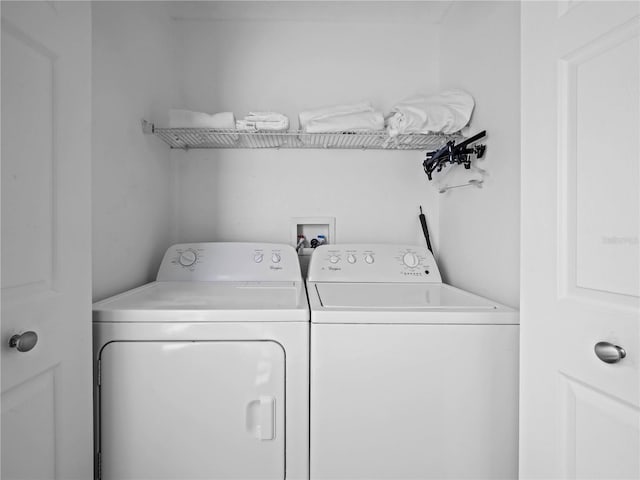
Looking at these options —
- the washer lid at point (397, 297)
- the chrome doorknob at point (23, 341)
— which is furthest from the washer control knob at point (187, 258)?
the chrome doorknob at point (23, 341)

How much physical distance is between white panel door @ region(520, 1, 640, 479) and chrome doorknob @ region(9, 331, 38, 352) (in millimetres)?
1254

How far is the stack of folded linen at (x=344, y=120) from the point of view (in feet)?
5.65

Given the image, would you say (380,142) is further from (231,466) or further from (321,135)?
(231,466)

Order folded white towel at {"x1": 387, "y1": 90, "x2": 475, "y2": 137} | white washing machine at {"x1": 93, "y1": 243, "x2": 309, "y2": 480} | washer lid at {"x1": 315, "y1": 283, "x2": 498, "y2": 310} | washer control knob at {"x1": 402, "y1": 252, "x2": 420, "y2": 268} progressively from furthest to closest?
washer control knob at {"x1": 402, "y1": 252, "x2": 420, "y2": 268}, folded white towel at {"x1": 387, "y1": 90, "x2": 475, "y2": 137}, washer lid at {"x1": 315, "y1": 283, "x2": 498, "y2": 310}, white washing machine at {"x1": 93, "y1": 243, "x2": 309, "y2": 480}

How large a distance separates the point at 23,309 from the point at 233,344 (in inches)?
21.3

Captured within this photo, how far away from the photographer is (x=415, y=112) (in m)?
1.63

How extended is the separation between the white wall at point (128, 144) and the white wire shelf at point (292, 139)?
0.13 m

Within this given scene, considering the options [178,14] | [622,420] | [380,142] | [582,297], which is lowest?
[622,420]

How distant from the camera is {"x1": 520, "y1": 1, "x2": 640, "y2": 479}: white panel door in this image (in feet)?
2.32

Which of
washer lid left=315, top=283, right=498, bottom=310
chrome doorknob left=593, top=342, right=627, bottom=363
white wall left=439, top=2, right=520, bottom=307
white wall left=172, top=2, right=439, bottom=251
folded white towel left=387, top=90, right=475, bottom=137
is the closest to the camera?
chrome doorknob left=593, top=342, right=627, bottom=363

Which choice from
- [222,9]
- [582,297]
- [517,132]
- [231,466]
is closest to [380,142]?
[517,132]

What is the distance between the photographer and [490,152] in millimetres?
1479

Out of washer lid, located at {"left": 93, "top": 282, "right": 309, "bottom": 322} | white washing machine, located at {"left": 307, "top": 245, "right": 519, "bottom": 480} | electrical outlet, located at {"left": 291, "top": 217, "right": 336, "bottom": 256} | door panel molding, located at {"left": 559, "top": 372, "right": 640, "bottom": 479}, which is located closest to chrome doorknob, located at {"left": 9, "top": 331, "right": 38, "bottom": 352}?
washer lid, located at {"left": 93, "top": 282, "right": 309, "bottom": 322}

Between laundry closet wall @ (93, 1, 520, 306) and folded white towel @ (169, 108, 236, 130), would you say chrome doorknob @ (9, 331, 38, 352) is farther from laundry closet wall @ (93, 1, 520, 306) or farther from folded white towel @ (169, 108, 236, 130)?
folded white towel @ (169, 108, 236, 130)
